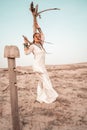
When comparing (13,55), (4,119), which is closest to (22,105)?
(4,119)

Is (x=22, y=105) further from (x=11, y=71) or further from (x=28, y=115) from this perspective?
(x=11, y=71)

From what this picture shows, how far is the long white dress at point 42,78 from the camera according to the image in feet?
16.7

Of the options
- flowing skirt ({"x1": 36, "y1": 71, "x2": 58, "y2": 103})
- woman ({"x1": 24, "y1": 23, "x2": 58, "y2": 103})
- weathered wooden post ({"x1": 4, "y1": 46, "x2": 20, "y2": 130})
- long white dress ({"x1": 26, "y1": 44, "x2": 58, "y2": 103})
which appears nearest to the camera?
weathered wooden post ({"x1": 4, "y1": 46, "x2": 20, "y2": 130})

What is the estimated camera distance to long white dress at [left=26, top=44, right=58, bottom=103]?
201 inches

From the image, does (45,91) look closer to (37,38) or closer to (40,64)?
(40,64)

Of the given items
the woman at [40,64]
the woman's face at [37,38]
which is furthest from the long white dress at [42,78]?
the woman's face at [37,38]

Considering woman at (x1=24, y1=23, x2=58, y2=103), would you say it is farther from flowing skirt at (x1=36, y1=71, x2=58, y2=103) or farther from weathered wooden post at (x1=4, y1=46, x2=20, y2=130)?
weathered wooden post at (x1=4, y1=46, x2=20, y2=130)

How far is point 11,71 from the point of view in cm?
307

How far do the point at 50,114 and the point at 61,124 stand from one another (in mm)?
754

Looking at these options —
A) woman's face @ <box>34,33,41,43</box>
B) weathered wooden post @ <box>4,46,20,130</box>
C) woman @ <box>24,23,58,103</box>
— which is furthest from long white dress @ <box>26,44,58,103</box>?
weathered wooden post @ <box>4,46,20,130</box>

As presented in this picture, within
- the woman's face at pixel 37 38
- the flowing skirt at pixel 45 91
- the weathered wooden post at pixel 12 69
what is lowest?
the flowing skirt at pixel 45 91

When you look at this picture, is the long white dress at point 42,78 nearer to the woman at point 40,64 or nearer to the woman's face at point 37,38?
the woman at point 40,64

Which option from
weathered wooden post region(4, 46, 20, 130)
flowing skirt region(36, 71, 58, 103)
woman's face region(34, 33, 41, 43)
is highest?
woman's face region(34, 33, 41, 43)

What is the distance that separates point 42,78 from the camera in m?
5.58
